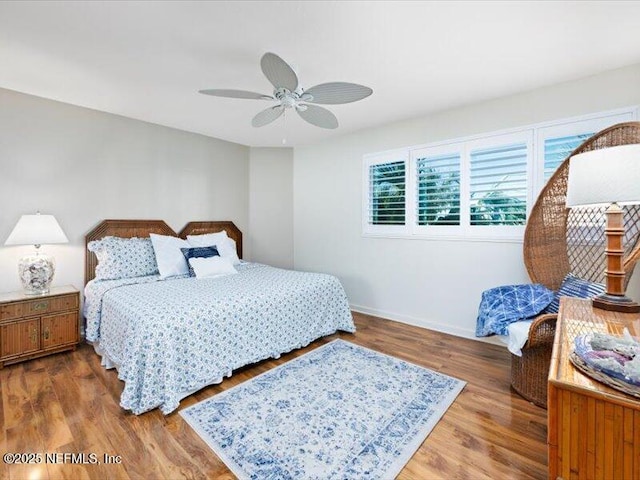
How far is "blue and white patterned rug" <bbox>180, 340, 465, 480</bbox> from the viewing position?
1560mm

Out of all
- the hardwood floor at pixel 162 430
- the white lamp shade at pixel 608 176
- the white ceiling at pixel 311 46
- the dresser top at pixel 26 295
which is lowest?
the hardwood floor at pixel 162 430

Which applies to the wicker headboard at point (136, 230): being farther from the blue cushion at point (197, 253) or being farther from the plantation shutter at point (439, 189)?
the plantation shutter at point (439, 189)

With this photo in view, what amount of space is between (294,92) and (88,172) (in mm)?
2632

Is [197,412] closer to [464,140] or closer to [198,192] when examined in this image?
[198,192]

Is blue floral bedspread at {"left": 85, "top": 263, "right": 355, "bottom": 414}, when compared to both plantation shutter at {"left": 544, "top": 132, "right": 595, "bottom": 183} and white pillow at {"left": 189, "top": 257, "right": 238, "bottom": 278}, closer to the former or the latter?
white pillow at {"left": 189, "top": 257, "right": 238, "bottom": 278}

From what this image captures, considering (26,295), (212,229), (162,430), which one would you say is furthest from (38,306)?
(212,229)

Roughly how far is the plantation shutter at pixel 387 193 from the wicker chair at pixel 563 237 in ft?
4.80

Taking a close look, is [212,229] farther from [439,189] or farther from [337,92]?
[439,189]

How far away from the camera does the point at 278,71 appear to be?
6.25 ft

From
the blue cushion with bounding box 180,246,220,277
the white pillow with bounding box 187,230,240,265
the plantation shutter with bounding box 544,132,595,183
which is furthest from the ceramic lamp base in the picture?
the plantation shutter with bounding box 544,132,595,183

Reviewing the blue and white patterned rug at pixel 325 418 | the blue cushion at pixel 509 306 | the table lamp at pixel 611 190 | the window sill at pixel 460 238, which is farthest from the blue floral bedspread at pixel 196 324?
the table lamp at pixel 611 190

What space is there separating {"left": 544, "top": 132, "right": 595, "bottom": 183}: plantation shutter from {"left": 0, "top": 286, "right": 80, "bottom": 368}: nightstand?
4.64m

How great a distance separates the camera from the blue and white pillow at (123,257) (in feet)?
10.1

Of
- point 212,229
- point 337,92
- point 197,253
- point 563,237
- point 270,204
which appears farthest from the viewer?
point 270,204
